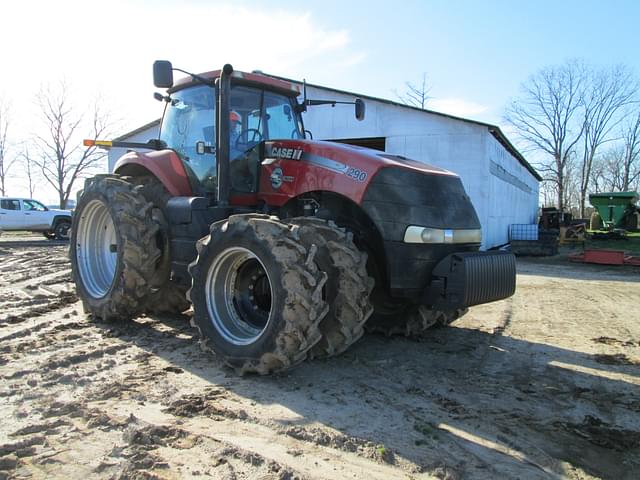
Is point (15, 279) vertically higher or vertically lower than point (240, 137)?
lower

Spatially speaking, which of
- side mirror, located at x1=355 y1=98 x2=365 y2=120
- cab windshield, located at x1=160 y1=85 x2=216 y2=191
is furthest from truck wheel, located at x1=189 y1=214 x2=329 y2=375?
side mirror, located at x1=355 y1=98 x2=365 y2=120

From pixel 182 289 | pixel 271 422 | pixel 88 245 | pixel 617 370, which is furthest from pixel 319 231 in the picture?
pixel 88 245

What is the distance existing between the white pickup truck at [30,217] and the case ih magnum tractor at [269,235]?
17227 millimetres

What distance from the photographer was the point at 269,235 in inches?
155

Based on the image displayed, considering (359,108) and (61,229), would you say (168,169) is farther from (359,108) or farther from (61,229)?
(61,229)

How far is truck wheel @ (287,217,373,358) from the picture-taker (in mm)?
3979

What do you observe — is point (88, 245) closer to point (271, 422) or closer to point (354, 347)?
point (354, 347)

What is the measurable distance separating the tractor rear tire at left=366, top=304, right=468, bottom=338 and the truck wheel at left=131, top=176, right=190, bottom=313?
2.20 m

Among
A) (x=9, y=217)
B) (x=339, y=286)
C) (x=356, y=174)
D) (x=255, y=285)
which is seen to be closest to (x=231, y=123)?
(x=356, y=174)

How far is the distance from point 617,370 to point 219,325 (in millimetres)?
3489

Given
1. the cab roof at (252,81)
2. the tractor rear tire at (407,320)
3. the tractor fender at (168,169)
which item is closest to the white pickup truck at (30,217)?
the tractor fender at (168,169)

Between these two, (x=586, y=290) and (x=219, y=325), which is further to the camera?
(x=586, y=290)

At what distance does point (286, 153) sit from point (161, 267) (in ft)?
6.17

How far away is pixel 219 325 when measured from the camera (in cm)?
437
